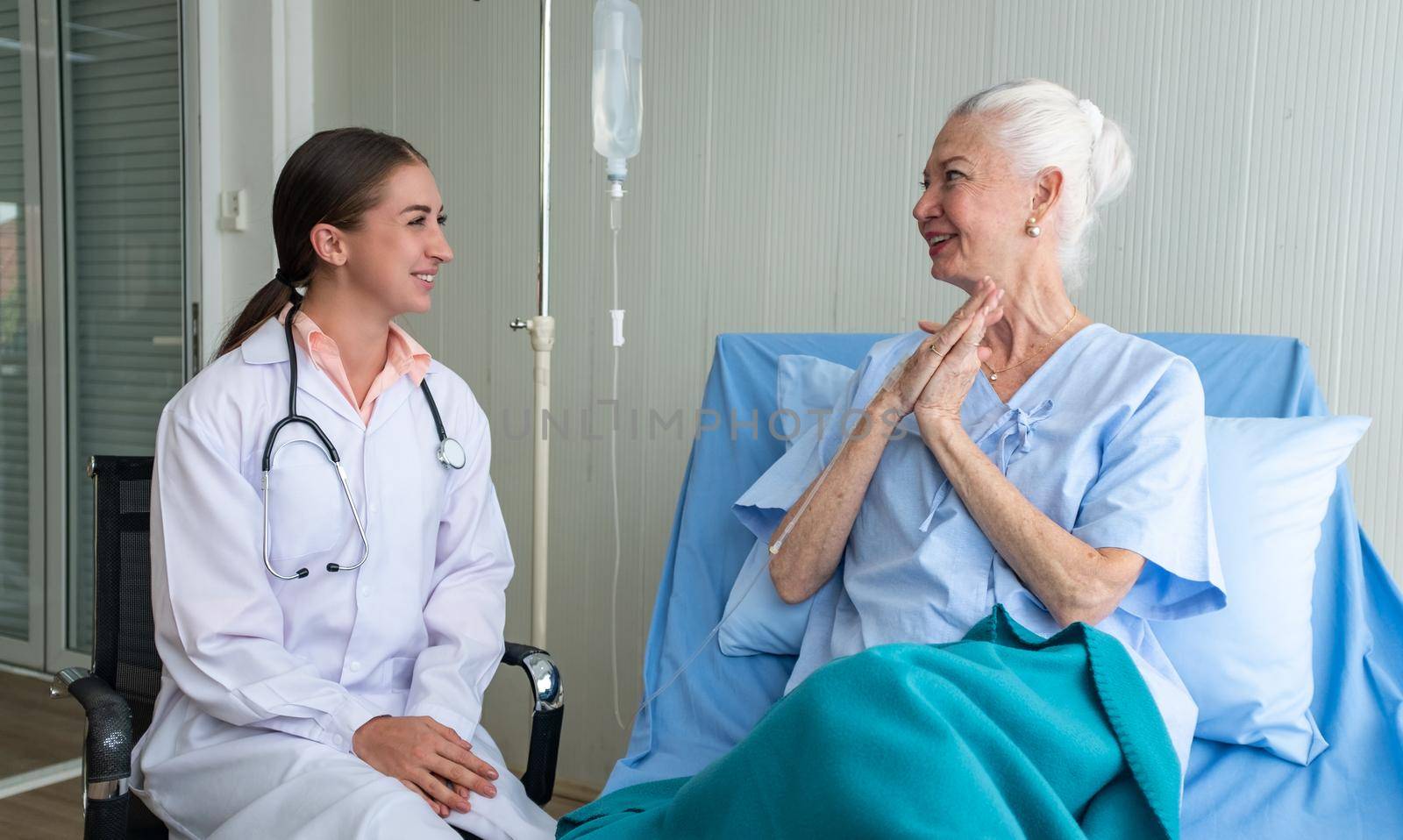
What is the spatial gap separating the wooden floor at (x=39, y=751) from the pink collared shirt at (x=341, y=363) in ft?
3.90

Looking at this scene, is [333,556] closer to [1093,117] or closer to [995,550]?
[995,550]

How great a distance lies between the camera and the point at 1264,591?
4.54ft

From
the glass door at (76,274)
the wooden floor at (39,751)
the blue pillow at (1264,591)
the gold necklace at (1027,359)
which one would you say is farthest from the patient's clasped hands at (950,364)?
the glass door at (76,274)

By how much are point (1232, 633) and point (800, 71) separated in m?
1.35

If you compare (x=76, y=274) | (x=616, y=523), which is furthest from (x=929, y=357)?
(x=76, y=274)

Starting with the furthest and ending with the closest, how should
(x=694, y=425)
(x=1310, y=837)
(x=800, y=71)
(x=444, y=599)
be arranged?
(x=694, y=425)
(x=800, y=71)
(x=444, y=599)
(x=1310, y=837)

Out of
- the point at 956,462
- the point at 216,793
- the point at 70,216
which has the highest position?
the point at 70,216

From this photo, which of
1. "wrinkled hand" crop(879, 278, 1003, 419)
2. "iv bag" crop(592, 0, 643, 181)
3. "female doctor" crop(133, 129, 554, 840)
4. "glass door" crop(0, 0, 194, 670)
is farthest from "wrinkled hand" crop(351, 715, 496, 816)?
"glass door" crop(0, 0, 194, 670)

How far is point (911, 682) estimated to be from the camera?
3.13 feet

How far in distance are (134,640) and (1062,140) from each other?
1.41 m

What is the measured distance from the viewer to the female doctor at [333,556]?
4.07 feet

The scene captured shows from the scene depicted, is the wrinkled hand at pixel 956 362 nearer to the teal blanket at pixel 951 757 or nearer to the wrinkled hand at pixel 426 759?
the teal blanket at pixel 951 757

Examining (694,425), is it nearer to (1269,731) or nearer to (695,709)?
(695,709)

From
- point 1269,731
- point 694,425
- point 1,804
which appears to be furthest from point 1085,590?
point 1,804
